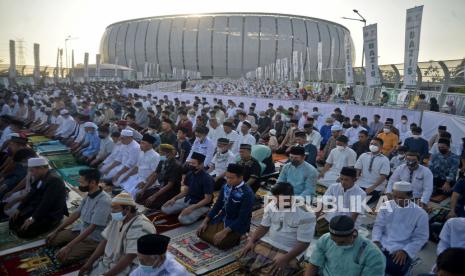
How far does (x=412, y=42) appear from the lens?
448 inches

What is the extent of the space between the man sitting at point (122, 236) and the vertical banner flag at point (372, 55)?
11854 millimetres

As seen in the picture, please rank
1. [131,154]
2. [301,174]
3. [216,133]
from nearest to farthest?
[301,174] → [131,154] → [216,133]

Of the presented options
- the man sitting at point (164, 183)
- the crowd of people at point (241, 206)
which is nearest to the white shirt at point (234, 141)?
the crowd of people at point (241, 206)

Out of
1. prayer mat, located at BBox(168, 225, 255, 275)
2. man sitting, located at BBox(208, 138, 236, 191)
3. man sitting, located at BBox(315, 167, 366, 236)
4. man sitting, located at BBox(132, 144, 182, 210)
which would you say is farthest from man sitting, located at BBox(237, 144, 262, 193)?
man sitting, located at BBox(315, 167, 366, 236)

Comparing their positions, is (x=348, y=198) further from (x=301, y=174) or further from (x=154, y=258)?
(x=154, y=258)

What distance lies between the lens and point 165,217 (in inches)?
227

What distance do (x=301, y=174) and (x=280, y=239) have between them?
1506 mm

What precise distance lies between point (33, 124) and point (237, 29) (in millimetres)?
56049

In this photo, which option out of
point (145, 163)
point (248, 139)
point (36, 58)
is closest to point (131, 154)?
point (145, 163)

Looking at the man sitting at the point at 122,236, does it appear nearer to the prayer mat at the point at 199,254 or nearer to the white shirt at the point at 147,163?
the prayer mat at the point at 199,254

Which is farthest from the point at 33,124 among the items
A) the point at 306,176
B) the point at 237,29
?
the point at 237,29

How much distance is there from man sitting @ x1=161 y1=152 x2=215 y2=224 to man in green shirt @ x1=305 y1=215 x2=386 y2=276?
2379 millimetres

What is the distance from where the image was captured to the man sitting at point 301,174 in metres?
5.15

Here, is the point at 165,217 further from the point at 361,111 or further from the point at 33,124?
the point at 33,124
